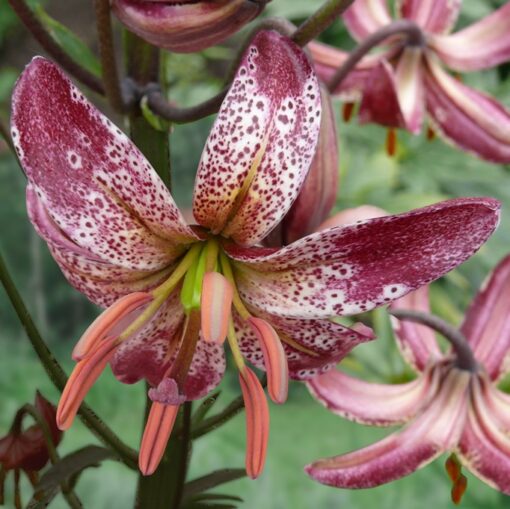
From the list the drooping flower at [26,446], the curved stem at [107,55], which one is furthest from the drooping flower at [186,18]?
the drooping flower at [26,446]

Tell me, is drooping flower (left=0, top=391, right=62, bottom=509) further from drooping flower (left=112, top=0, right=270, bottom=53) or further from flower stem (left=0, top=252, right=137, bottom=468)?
drooping flower (left=112, top=0, right=270, bottom=53)

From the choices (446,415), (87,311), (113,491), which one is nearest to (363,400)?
(446,415)

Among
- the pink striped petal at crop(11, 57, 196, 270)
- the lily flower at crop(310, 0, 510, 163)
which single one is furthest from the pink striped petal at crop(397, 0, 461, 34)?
the pink striped petal at crop(11, 57, 196, 270)

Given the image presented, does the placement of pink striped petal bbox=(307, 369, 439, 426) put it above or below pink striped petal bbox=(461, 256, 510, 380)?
below

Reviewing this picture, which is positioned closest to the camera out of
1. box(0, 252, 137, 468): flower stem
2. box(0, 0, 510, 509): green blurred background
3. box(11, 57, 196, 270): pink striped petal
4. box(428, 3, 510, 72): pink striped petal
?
box(11, 57, 196, 270): pink striped petal

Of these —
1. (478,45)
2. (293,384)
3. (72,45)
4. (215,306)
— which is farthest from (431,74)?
(293,384)

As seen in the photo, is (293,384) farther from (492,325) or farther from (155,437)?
(155,437)
